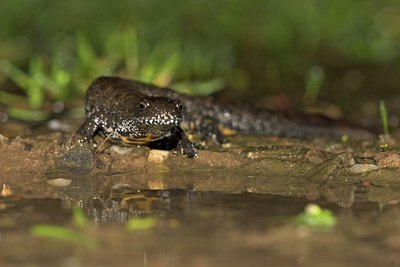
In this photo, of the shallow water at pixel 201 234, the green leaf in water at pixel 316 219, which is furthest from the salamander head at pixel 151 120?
the green leaf in water at pixel 316 219

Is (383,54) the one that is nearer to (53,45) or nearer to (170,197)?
(53,45)

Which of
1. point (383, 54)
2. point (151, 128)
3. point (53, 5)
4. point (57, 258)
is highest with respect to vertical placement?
point (53, 5)

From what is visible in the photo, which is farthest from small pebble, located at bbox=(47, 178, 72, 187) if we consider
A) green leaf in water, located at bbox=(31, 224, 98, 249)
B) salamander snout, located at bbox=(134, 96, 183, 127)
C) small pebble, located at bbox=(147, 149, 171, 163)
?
green leaf in water, located at bbox=(31, 224, 98, 249)

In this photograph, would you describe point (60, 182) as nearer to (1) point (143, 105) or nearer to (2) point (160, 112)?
(2) point (160, 112)

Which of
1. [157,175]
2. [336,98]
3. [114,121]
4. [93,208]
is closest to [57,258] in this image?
[93,208]

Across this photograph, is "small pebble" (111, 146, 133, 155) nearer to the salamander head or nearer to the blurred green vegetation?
the salamander head
